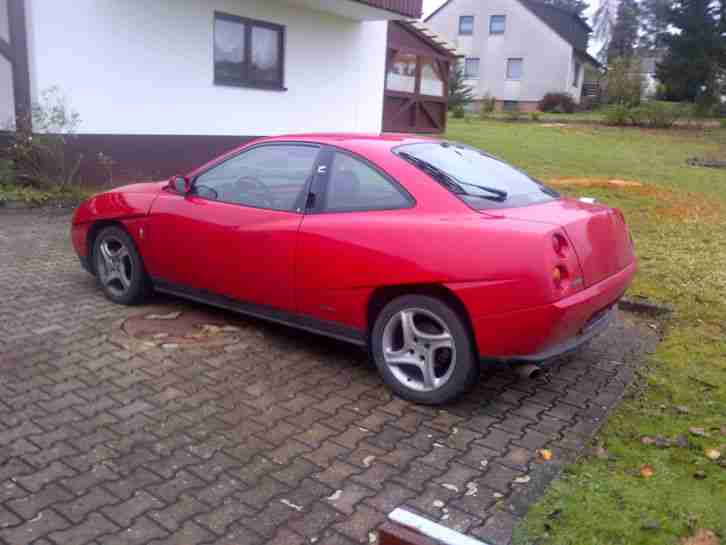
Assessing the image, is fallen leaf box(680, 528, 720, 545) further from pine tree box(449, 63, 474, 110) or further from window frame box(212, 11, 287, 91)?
pine tree box(449, 63, 474, 110)

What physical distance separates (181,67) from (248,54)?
1.58 metres

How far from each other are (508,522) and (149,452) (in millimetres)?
1735

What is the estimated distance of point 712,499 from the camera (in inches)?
124

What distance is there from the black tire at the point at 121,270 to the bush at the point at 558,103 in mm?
40101

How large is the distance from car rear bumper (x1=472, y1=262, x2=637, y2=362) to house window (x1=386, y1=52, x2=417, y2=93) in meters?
14.6

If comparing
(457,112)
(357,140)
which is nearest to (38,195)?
(357,140)

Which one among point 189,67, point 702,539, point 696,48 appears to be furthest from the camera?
point 696,48

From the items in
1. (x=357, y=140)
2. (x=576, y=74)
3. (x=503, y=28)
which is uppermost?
(x=503, y=28)

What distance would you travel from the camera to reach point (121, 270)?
5617 mm

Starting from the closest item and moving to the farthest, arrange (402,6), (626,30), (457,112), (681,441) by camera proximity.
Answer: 1. (681,441)
2. (402,6)
3. (457,112)
4. (626,30)

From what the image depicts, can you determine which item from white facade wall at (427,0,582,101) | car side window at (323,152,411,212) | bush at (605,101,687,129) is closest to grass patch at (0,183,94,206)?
car side window at (323,152,411,212)

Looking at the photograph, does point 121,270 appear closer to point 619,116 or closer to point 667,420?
point 667,420

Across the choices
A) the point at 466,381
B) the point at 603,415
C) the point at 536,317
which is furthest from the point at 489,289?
the point at 603,415

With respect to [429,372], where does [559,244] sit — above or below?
above
